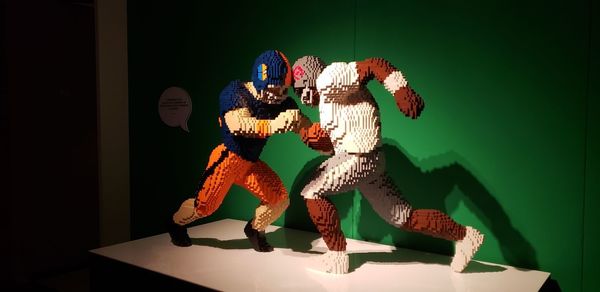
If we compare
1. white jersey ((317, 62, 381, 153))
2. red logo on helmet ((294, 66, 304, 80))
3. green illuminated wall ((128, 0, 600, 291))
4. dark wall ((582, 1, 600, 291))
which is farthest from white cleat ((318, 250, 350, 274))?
dark wall ((582, 1, 600, 291))

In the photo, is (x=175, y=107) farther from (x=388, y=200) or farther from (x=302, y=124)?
(x=388, y=200)

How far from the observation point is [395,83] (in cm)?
130

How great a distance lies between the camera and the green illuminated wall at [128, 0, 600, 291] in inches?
53.9

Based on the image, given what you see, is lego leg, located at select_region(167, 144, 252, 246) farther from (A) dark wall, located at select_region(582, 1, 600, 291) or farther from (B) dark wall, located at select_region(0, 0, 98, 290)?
(B) dark wall, located at select_region(0, 0, 98, 290)

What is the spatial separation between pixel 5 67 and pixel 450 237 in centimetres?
205

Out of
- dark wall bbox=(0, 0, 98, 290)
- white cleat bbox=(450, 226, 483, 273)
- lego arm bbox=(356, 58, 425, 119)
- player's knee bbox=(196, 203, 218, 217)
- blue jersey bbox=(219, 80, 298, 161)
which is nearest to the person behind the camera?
lego arm bbox=(356, 58, 425, 119)

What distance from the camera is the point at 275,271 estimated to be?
1.42 metres

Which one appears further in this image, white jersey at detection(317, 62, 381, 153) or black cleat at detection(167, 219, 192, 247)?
black cleat at detection(167, 219, 192, 247)

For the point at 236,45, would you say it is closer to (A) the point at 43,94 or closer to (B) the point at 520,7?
(A) the point at 43,94

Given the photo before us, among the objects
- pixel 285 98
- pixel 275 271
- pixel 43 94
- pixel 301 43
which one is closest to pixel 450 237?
pixel 275 271

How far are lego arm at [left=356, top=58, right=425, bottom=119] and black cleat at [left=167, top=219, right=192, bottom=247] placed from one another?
32.1 inches

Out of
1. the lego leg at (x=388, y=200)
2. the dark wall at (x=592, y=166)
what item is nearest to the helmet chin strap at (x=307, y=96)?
the lego leg at (x=388, y=200)

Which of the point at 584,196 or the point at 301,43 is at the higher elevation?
the point at 301,43

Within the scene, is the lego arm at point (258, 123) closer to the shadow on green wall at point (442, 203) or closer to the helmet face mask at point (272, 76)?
the helmet face mask at point (272, 76)
